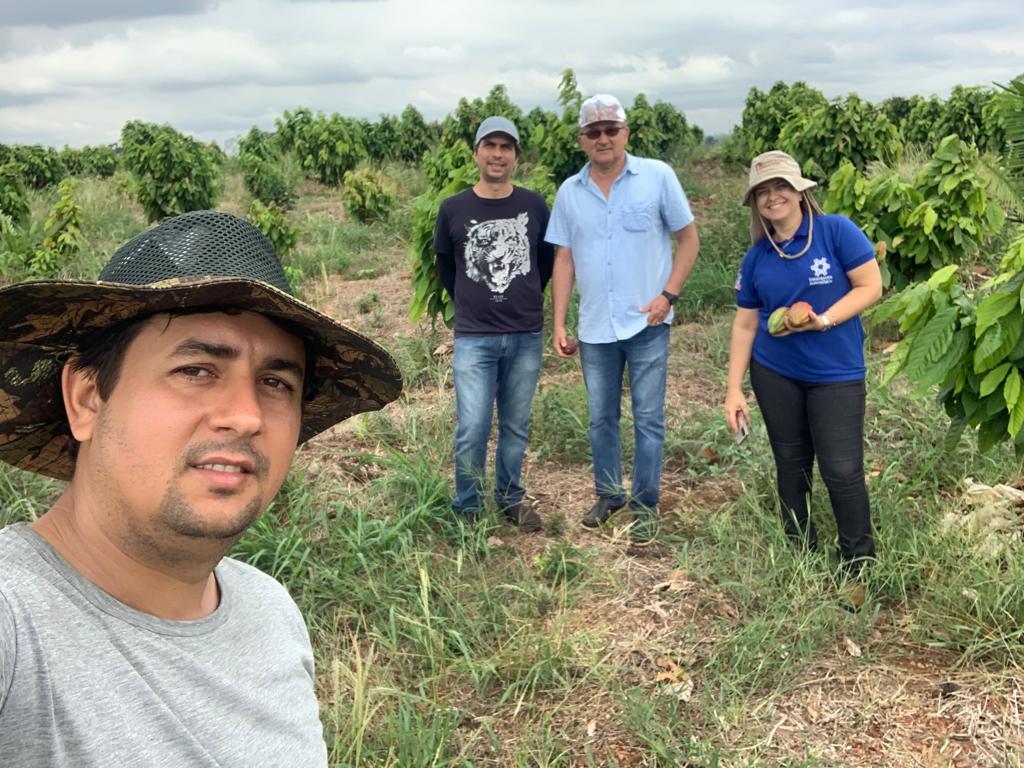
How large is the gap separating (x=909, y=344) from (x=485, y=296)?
1.81 meters

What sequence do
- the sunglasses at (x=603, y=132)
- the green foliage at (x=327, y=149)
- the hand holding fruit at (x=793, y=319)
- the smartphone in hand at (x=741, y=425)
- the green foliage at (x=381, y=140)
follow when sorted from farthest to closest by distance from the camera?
the green foliage at (x=381, y=140) → the green foliage at (x=327, y=149) → the sunglasses at (x=603, y=132) → the smartphone in hand at (x=741, y=425) → the hand holding fruit at (x=793, y=319)

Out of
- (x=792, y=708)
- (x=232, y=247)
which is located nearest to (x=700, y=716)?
(x=792, y=708)

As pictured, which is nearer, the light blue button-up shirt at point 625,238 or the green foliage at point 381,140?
the light blue button-up shirt at point 625,238

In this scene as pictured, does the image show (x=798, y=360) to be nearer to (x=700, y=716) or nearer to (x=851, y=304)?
(x=851, y=304)

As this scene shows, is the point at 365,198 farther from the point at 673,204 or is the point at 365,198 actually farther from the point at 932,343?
the point at 932,343

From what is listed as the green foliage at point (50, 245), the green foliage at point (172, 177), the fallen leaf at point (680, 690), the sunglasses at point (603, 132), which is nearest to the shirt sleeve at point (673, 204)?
the sunglasses at point (603, 132)

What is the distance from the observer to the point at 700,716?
287 cm

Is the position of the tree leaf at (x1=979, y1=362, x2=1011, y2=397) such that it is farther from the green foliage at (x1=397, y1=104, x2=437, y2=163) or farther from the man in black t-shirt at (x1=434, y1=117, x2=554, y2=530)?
the green foliage at (x1=397, y1=104, x2=437, y2=163)

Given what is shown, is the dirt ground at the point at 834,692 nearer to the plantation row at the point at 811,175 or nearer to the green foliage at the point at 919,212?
the plantation row at the point at 811,175

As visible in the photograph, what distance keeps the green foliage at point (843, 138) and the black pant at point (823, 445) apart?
304 inches

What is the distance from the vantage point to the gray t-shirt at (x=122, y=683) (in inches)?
36.7

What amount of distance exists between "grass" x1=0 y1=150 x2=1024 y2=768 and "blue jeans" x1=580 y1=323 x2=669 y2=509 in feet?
0.88

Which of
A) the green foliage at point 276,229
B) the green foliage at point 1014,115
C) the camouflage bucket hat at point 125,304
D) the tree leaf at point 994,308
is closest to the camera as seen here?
the camouflage bucket hat at point 125,304

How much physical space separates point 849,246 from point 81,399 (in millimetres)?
2856
